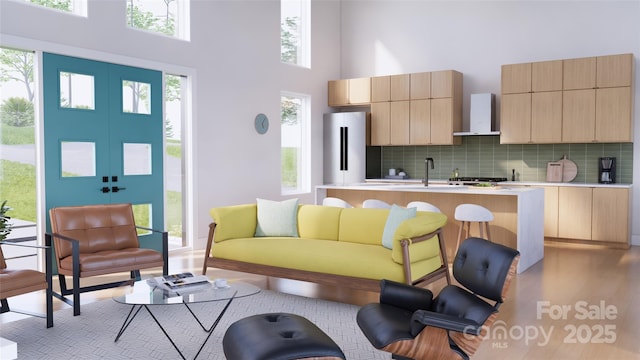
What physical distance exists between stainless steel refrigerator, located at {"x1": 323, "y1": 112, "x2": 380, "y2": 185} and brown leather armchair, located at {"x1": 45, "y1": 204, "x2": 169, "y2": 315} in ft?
16.0

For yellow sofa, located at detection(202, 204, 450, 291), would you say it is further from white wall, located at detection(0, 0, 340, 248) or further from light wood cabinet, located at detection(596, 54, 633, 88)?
light wood cabinet, located at detection(596, 54, 633, 88)

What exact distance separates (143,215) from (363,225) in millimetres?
3060

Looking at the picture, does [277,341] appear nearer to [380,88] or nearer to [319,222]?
[319,222]

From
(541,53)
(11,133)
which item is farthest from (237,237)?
(541,53)

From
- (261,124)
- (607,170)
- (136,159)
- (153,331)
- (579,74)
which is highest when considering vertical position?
(579,74)

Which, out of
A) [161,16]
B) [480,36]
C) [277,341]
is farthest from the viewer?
[480,36]

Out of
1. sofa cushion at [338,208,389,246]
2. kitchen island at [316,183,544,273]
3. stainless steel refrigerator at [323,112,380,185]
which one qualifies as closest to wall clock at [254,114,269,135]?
stainless steel refrigerator at [323,112,380,185]

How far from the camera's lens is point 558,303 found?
4652mm

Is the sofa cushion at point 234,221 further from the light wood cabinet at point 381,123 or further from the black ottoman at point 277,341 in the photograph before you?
the light wood cabinet at point 381,123

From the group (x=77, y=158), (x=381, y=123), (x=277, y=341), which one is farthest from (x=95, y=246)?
(x=381, y=123)

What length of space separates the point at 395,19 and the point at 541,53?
2631 mm

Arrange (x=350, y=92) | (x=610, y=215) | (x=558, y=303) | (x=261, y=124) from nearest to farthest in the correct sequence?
(x=558, y=303) → (x=610, y=215) → (x=261, y=124) → (x=350, y=92)

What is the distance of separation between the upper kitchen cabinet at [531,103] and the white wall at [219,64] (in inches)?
129

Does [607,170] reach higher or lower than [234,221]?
higher
